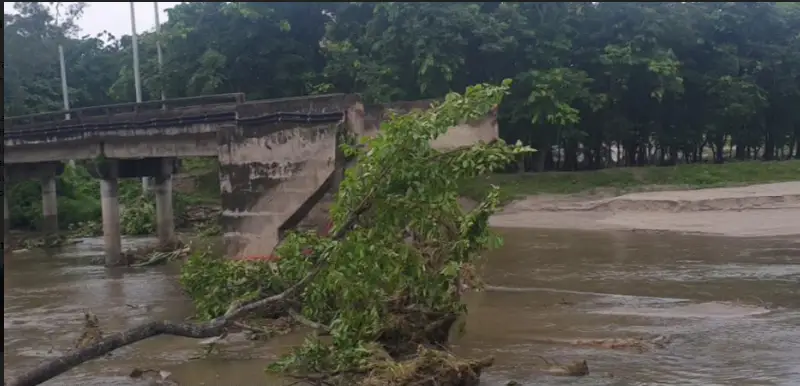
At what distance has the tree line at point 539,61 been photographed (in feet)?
127

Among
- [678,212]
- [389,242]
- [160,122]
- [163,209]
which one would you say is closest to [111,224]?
[163,209]

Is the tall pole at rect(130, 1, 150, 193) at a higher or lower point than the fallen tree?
higher

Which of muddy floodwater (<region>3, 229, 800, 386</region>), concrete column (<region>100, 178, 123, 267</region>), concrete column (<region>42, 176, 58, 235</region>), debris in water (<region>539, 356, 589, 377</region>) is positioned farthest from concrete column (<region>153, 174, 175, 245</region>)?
debris in water (<region>539, 356, 589, 377</region>)

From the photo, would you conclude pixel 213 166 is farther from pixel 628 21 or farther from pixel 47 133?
pixel 628 21

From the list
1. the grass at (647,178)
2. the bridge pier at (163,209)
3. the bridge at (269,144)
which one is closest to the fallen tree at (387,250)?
the bridge at (269,144)

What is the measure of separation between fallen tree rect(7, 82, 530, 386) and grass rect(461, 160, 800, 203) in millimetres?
26366

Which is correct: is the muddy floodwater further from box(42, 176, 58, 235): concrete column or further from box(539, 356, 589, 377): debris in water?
box(42, 176, 58, 235): concrete column

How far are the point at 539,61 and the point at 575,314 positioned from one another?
26090 mm

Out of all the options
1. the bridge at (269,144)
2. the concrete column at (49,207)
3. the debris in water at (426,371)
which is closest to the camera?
the debris in water at (426,371)

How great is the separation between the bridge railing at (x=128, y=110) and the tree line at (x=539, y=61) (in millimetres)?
9558

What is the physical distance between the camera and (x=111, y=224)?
93.2 feet

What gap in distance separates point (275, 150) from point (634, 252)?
10.7 metres

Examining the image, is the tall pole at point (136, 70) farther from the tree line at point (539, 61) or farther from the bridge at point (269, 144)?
the bridge at point (269, 144)

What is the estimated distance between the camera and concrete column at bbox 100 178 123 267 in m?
28.2
